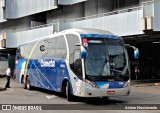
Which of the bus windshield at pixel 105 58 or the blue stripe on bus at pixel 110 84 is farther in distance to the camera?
the bus windshield at pixel 105 58

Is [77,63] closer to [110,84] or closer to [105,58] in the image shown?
[105,58]

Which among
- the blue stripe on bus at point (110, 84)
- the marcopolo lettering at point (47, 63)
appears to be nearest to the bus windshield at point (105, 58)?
the blue stripe on bus at point (110, 84)

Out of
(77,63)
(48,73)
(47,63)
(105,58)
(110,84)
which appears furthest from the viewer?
(47,63)

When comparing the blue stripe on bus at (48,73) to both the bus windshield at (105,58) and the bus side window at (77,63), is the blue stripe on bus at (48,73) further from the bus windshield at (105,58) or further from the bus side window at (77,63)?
the bus windshield at (105,58)

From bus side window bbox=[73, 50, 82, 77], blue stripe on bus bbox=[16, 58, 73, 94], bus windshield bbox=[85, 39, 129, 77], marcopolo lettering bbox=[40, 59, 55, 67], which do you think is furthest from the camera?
marcopolo lettering bbox=[40, 59, 55, 67]

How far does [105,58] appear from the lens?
16688mm

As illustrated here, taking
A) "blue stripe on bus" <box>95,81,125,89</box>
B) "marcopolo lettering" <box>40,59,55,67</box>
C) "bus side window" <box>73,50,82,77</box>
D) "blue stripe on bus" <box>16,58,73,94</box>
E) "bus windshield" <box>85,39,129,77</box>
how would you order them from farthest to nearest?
"marcopolo lettering" <box>40,59,55,67</box>
"blue stripe on bus" <box>16,58,73,94</box>
"bus side window" <box>73,50,82,77</box>
"bus windshield" <box>85,39,129,77</box>
"blue stripe on bus" <box>95,81,125,89</box>

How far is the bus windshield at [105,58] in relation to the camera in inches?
648

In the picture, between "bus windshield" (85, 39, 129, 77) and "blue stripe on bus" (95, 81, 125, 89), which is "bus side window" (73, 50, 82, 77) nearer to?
"bus windshield" (85, 39, 129, 77)

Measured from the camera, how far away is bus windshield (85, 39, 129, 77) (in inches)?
648

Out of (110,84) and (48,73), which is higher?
(48,73)

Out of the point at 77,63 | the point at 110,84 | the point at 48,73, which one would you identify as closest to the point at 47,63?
the point at 48,73

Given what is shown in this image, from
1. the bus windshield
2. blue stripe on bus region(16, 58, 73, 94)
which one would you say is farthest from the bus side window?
blue stripe on bus region(16, 58, 73, 94)

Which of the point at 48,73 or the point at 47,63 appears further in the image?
the point at 47,63
